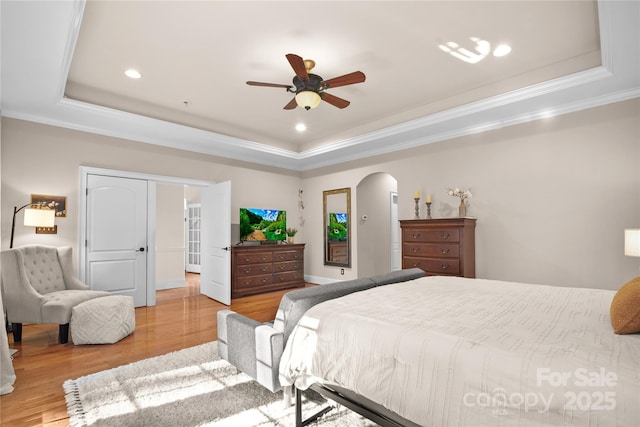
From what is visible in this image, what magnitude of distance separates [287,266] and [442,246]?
3083 mm

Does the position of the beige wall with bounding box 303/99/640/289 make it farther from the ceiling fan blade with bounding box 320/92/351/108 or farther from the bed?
the ceiling fan blade with bounding box 320/92/351/108

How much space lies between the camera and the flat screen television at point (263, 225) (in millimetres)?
6125

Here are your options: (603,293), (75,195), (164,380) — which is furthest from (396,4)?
(75,195)

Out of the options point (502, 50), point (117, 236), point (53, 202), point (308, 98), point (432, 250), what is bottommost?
point (432, 250)

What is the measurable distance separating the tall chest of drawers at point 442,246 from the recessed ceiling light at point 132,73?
12.5 ft

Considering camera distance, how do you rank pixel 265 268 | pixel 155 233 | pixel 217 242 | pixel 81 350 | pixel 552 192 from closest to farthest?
pixel 81 350, pixel 552 192, pixel 155 233, pixel 217 242, pixel 265 268

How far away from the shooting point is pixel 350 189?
6.26 m

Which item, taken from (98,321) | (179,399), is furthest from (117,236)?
(179,399)

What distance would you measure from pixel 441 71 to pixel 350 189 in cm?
298

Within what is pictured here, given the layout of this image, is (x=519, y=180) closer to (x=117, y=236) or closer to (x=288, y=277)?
(x=288, y=277)

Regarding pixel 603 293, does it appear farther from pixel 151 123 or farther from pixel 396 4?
pixel 151 123

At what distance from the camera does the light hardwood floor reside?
84.7 inches

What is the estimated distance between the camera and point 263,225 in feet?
20.9

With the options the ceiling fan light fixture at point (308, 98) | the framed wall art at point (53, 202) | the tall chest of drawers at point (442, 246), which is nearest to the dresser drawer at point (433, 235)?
the tall chest of drawers at point (442, 246)
